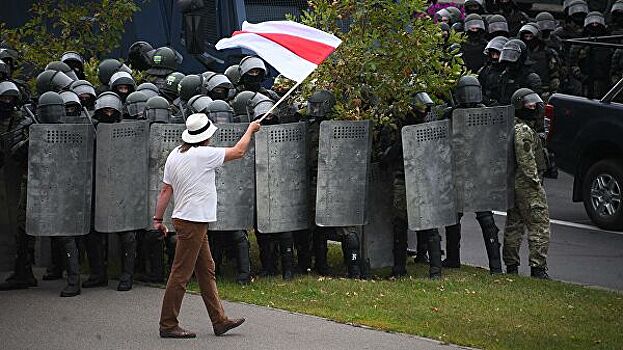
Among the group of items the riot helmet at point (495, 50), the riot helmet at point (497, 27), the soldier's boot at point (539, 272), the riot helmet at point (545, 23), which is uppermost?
the riot helmet at point (545, 23)

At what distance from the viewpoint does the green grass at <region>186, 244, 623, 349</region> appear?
10.6 m

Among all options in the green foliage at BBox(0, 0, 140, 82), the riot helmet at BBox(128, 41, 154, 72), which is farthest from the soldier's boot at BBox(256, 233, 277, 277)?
the green foliage at BBox(0, 0, 140, 82)

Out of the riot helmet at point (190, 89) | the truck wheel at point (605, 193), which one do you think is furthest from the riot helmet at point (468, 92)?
the truck wheel at point (605, 193)

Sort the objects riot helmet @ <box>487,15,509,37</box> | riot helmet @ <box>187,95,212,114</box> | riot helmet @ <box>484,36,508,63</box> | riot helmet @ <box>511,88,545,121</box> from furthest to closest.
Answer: riot helmet @ <box>487,15,509,37</box>, riot helmet @ <box>484,36,508,63</box>, riot helmet @ <box>511,88,545,121</box>, riot helmet @ <box>187,95,212,114</box>

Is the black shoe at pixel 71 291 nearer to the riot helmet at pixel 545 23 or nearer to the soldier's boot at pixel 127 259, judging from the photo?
the soldier's boot at pixel 127 259

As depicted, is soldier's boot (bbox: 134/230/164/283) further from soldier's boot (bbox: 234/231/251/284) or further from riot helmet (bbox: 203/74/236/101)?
riot helmet (bbox: 203/74/236/101)

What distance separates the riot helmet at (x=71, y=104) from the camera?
1257 centimetres

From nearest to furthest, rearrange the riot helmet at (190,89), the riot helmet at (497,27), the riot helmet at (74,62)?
1. the riot helmet at (190,89)
2. the riot helmet at (74,62)
3. the riot helmet at (497,27)

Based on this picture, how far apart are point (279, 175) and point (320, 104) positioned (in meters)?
0.73

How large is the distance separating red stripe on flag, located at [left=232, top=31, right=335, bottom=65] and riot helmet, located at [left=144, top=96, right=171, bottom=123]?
175cm

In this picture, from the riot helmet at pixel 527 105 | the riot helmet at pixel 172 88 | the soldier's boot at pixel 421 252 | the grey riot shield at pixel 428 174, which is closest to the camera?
the grey riot shield at pixel 428 174

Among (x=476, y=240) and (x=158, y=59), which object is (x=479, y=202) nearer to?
(x=476, y=240)

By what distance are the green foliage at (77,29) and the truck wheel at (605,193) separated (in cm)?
565

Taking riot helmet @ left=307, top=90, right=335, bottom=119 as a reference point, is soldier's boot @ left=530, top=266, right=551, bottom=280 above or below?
below
